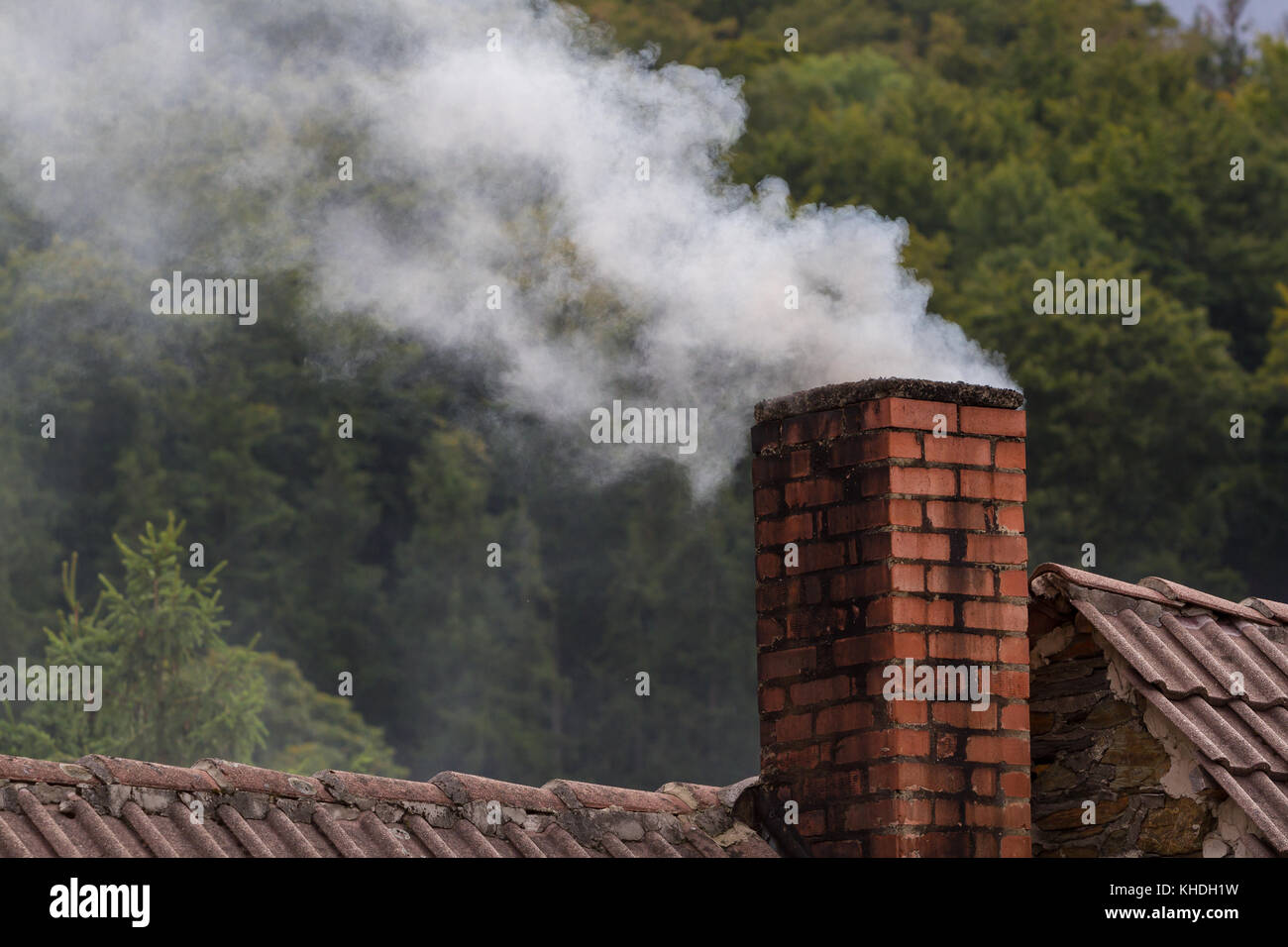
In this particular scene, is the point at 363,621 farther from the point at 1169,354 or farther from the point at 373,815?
the point at 373,815

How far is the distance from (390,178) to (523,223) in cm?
1712

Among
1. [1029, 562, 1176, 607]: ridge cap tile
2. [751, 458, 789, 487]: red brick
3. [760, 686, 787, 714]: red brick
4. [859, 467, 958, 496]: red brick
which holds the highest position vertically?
[751, 458, 789, 487]: red brick

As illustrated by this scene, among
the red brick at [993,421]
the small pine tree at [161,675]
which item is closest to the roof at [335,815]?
the red brick at [993,421]

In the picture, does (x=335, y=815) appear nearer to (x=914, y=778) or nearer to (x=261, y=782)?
(x=261, y=782)

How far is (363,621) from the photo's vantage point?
182ft

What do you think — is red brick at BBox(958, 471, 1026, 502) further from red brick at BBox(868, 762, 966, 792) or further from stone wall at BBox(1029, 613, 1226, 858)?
red brick at BBox(868, 762, 966, 792)

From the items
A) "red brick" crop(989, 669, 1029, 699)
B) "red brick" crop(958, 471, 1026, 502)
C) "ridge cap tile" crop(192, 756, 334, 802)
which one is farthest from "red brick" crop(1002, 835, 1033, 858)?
"ridge cap tile" crop(192, 756, 334, 802)

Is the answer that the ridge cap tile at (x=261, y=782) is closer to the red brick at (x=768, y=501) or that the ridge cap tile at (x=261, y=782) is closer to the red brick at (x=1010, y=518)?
the red brick at (x=768, y=501)

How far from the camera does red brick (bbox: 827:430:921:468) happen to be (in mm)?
7852

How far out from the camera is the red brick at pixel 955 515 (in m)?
7.88

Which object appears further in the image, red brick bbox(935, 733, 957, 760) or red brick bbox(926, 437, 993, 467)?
red brick bbox(926, 437, 993, 467)

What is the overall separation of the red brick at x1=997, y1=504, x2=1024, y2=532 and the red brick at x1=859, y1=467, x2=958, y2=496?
21 centimetres

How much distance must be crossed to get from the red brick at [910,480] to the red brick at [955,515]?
0.04m

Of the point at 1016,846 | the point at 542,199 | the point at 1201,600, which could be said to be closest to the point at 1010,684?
the point at 1016,846
